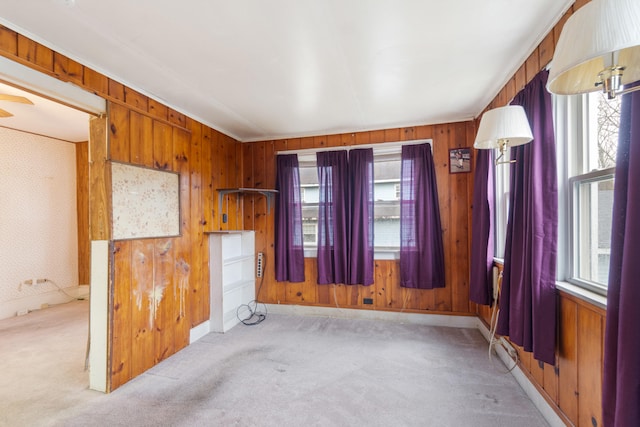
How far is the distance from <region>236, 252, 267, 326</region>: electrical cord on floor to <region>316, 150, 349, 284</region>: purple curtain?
903 millimetres

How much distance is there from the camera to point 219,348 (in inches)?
112

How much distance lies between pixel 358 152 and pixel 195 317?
2765 mm

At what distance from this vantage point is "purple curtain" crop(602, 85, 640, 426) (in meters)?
0.94

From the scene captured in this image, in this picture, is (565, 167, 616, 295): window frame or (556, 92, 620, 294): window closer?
(556, 92, 620, 294): window

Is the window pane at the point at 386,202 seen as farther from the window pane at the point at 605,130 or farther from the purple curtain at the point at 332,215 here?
the window pane at the point at 605,130

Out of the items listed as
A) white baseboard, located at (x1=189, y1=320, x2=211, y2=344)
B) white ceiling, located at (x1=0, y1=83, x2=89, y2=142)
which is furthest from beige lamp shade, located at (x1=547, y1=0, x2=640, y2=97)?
white ceiling, located at (x1=0, y1=83, x2=89, y2=142)

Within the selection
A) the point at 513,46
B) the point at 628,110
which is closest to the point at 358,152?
the point at 513,46

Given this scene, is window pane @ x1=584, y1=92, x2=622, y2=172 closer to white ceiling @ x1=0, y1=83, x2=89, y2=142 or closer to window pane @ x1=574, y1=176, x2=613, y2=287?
window pane @ x1=574, y1=176, x2=613, y2=287

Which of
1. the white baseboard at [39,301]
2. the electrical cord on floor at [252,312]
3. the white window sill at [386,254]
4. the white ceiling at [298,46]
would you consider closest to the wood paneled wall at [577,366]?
the white ceiling at [298,46]

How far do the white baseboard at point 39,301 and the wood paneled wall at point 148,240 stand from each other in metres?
2.57

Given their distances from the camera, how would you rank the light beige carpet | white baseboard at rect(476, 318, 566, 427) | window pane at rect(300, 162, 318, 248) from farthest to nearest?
window pane at rect(300, 162, 318, 248), the light beige carpet, white baseboard at rect(476, 318, 566, 427)

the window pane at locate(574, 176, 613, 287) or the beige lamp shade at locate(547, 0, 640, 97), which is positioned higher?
the beige lamp shade at locate(547, 0, 640, 97)

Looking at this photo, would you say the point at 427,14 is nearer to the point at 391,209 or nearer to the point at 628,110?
the point at 628,110

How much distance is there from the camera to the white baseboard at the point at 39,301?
3.66 meters
